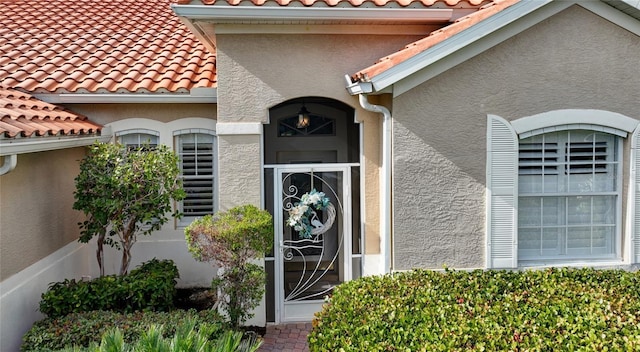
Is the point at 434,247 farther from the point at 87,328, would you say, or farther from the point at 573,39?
the point at 87,328

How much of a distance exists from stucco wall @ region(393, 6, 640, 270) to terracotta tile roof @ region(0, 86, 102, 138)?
6.27 meters

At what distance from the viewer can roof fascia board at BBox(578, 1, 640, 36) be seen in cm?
863

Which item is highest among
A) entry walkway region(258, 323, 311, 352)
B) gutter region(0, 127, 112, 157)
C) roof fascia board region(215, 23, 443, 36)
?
roof fascia board region(215, 23, 443, 36)

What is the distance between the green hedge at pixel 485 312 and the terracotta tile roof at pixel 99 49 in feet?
20.2

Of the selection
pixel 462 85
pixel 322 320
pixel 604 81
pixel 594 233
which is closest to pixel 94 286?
pixel 322 320

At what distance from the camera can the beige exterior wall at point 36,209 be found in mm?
8516

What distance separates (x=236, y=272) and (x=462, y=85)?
200 inches

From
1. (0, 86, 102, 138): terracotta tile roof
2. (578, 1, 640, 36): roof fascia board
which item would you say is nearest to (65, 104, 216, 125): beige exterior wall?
(0, 86, 102, 138): terracotta tile roof

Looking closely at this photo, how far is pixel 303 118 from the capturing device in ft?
34.1

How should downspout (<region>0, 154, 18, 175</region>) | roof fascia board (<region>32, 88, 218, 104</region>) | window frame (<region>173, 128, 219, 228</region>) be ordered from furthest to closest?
1. window frame (<region>173, 128, 219, 228</region>)
2. roof fascia board (<region>32, 88, 218, 104</region>)
3. downspout (<region>0, 154, 18, 175</region>)

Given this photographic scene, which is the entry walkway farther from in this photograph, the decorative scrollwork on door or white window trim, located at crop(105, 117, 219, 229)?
white window trim, located at crop(105, 117, 219, 229)

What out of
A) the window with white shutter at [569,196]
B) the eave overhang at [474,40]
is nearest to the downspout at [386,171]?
the eave overhang at [474,40]

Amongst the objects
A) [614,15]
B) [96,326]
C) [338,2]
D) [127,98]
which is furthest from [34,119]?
[614,15]

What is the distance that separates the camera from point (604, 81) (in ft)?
29.1
